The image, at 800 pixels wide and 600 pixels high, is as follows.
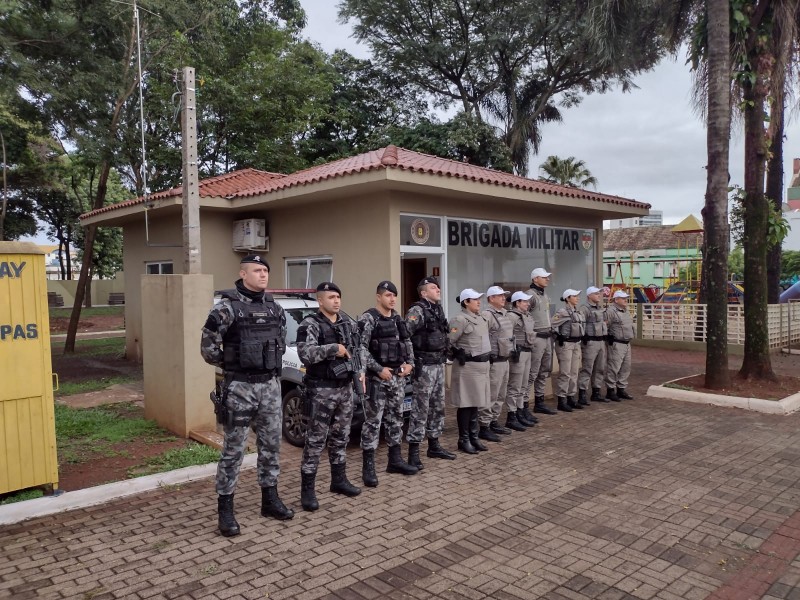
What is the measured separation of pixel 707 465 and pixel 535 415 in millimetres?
2533

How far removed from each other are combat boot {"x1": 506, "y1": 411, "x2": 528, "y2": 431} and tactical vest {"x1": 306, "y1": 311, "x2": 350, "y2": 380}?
129 inches

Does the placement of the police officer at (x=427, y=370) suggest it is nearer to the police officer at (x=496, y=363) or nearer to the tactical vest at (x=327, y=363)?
the police officer at (x=496, y=363)

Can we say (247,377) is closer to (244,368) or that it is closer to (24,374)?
(244,368)

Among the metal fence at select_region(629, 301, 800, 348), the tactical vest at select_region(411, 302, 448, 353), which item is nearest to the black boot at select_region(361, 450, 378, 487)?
the tactical vest at select_region(411, 302, 448, 353)

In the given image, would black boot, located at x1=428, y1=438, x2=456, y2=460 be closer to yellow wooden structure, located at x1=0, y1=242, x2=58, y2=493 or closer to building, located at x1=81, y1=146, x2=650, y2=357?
building, located at x1=81, y1=146, x2=650, y2=357

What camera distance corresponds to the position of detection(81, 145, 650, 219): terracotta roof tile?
8.48m

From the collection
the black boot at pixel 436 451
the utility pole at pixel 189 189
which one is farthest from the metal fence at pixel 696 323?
the utility pole at pixel 189 189

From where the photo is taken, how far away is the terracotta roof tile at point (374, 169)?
27.8ft

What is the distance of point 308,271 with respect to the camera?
1059cm

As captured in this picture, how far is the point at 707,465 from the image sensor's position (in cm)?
591

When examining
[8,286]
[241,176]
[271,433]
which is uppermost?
[241,176]

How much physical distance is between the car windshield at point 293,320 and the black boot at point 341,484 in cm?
214

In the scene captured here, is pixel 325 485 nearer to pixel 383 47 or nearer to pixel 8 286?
pixel 8 286

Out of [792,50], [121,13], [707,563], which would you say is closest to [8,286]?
[707,563]
